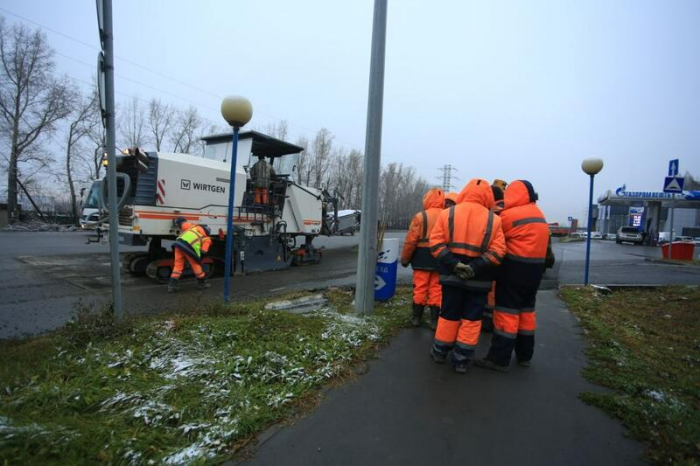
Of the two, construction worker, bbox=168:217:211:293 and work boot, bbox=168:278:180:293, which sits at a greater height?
construction worker, bbox=168:217:211:293

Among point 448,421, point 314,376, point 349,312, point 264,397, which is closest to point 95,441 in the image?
point 264,397

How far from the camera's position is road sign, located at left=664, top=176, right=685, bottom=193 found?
9883 mm

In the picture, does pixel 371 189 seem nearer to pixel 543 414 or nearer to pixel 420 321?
pixel 420 321

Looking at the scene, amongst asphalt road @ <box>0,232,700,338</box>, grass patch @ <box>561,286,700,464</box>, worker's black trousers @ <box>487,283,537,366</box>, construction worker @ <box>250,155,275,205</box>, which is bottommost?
asphalt road @ <box>0,232,700,338</box>

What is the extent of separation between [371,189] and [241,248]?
4874 mm

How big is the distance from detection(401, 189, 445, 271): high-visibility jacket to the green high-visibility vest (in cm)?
421

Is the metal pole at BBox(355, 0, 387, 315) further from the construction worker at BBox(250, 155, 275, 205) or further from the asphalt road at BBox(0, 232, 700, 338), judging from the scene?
the construction worker at BBox(250, 155, 275, 205)

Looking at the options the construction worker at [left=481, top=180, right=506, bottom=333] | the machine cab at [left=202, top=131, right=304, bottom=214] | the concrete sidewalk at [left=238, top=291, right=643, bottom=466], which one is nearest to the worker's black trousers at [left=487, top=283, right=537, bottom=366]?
A: the concrete sidewalk at [left=238, top=291, right=643, bottom=466]

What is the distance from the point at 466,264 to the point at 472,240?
0.78 ft

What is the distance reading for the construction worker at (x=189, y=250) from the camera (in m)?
6.70

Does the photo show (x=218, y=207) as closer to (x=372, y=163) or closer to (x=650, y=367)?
(x=372, y=163)

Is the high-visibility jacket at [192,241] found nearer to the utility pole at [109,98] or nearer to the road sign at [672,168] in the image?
the utility pole at [109,98]

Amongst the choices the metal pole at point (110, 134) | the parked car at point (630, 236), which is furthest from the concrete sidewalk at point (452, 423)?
the parked car at point (630, 236)

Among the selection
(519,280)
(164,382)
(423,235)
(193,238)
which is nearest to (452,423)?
(519,280)
